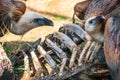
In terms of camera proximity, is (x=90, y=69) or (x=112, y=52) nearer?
(x=112, y=52)

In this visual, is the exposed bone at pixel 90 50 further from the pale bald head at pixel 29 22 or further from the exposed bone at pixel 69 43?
the pale bald head at pixel 29 22

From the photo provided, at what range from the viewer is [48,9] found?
7863mm

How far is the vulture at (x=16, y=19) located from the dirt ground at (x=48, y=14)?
3.24 feet

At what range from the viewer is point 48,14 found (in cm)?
770

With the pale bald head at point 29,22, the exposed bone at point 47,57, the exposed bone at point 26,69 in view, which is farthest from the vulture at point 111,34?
the exposed bone at point 26,69

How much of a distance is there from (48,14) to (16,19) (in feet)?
9.00

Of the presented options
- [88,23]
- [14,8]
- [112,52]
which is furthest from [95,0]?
[112,52]

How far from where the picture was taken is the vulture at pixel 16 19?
4.78 m

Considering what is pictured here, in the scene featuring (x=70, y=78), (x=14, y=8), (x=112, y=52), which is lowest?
(x=70, y=78)

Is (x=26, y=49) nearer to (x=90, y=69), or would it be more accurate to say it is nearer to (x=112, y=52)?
(x=90, y=69)

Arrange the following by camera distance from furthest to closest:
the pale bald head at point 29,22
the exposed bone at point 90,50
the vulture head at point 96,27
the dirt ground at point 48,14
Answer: the dirt ground at point 48,14 → the pale bald head at point 29,22 → the exposed bone at point 90,50 → the vulture head at point 96,27

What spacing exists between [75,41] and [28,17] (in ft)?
2.55

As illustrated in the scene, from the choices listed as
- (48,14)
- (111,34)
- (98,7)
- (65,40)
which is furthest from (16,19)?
(48,14)

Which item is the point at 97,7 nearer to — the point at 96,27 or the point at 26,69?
the point at 96,27
